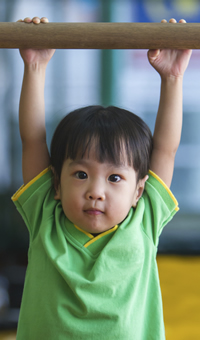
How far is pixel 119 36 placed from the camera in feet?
2.73

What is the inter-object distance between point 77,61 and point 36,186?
1.49 metres

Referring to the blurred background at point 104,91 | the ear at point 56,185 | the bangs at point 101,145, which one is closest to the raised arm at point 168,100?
the bangs at point 101,145

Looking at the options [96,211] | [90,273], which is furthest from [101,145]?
[90,273]

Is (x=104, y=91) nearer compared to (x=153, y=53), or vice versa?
(x=153, y=53)

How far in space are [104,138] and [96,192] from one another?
0.11 meters

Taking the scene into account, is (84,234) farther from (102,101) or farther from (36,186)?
(102,101)

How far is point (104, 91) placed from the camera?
231 cm

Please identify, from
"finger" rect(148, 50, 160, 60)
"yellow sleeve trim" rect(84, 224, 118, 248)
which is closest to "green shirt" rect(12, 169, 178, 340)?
"yellow sleeve trim" rect(84, 224, 118, 248)

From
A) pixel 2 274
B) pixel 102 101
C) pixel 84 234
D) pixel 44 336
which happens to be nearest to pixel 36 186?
pixel 84 234

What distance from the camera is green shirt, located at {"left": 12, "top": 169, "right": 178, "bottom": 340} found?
84cm

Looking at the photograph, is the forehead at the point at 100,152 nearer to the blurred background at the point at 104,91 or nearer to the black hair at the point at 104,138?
Answer: the black hair at the point at 104,138

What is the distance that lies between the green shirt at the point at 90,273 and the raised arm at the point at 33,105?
0.21 ft

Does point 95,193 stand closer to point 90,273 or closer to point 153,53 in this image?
point 90,273

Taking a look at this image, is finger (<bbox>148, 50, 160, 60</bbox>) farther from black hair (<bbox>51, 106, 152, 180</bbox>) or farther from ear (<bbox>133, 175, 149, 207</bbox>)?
ear (<bbox>133, 175, 149, 207</bbox>)
